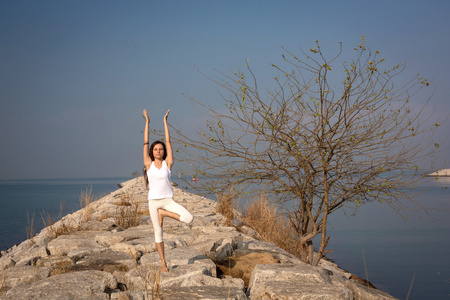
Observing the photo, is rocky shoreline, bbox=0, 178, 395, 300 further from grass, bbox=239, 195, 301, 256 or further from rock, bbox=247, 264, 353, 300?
grass, bbox=239, 195, 301, 256

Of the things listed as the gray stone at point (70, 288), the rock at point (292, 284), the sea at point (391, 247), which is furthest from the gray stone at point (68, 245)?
the rock at point (292, 284)

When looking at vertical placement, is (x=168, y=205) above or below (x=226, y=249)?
above

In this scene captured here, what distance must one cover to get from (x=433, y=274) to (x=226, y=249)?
746cm

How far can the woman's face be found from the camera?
5121 millimetres

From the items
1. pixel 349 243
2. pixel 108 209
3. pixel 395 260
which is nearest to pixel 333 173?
pixel 108 209

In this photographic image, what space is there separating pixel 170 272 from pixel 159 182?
1049 mm

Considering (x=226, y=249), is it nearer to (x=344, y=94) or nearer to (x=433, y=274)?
(x=344, y=94)

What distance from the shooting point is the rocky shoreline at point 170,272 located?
4.16 metres

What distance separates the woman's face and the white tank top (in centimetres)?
11

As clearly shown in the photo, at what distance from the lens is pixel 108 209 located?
1085 cm

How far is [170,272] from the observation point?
15.8 ft

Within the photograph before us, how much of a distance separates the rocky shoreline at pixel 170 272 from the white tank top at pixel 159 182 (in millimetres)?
765

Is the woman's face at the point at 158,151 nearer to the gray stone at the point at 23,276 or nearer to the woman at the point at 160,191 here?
the woman at the point at 160,191

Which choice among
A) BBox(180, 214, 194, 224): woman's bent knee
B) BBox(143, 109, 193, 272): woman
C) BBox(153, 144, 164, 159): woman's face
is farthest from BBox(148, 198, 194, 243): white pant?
BBox(153, 144, 164, 159): woman's face
